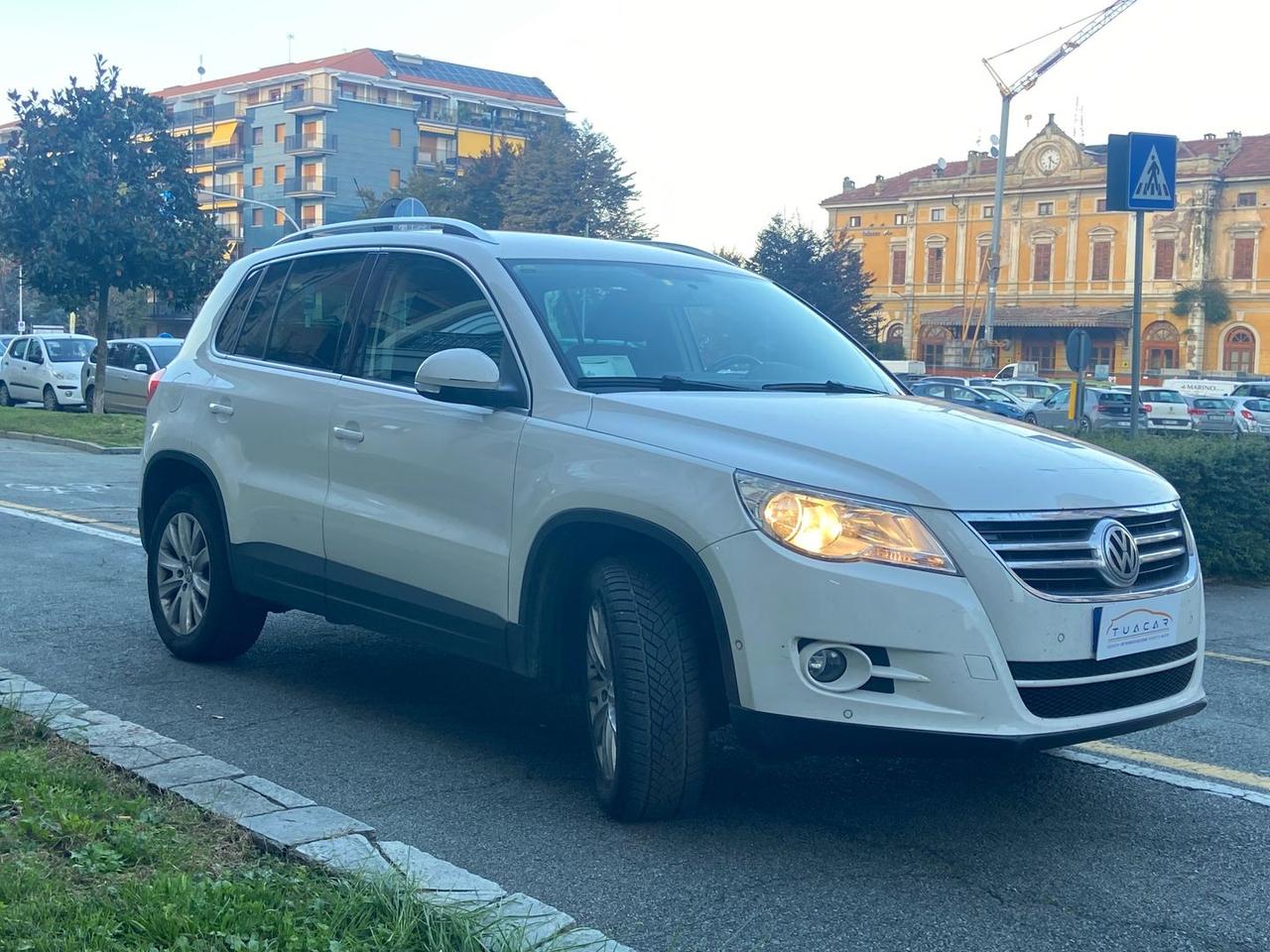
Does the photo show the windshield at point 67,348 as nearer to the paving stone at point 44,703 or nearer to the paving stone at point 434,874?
the paving stone at point 44,703

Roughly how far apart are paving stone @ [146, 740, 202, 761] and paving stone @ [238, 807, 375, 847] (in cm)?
72

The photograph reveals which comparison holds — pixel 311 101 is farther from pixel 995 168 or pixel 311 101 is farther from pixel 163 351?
pixel 163 351

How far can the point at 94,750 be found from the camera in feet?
15.4

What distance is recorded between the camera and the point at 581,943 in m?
3.35

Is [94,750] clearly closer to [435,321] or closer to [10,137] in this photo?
[435,321]

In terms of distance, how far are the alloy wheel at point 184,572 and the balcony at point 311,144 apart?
9256 cm

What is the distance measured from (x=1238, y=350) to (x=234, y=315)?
81.9 metres

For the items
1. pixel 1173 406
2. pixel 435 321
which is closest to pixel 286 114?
pixel 1173 406

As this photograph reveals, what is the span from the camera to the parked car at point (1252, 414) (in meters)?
43.4

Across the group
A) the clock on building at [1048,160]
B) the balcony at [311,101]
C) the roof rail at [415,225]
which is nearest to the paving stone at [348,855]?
the roof rail at [415,225]

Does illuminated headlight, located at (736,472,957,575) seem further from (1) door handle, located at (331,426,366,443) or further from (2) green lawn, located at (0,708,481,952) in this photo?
(1) door handle, located at (331,426,366,443)

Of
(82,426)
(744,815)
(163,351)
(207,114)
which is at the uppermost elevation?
(207,114)

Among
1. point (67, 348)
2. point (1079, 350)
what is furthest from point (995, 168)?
point (1079, 350)

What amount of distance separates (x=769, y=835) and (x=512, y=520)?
4.06ft
